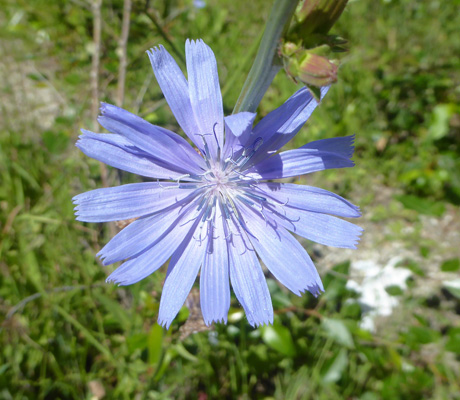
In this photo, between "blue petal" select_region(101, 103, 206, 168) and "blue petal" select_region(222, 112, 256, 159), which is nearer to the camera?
"blue petal" select_region(222, 112, 256, 159)

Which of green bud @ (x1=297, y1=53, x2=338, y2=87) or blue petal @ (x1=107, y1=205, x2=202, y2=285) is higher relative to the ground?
green bud @ (x1=297, y1=53, x2=338, y2=87)

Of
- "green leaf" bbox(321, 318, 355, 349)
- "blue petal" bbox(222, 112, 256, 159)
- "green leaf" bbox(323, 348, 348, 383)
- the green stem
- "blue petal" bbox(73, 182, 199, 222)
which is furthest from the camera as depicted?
"green leaf" bbox(323, 348, 348, 383)

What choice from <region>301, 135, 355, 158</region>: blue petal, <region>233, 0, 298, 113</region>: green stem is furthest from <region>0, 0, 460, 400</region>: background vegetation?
<region>233, 0, 298, 113</region>: green stem

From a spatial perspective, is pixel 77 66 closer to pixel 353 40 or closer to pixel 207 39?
pixel 207 39

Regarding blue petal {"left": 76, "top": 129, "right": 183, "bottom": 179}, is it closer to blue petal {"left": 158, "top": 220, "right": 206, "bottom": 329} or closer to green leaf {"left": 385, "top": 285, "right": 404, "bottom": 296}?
blue petal {"left": 158, "top": 220, "right": 206, "bottom": 329}

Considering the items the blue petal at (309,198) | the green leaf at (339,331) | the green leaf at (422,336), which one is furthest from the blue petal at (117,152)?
the green leaf at (422,336)

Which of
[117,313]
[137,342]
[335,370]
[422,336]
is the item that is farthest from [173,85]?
[422,336]

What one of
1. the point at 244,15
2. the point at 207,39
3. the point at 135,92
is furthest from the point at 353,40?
the point at 135,92
